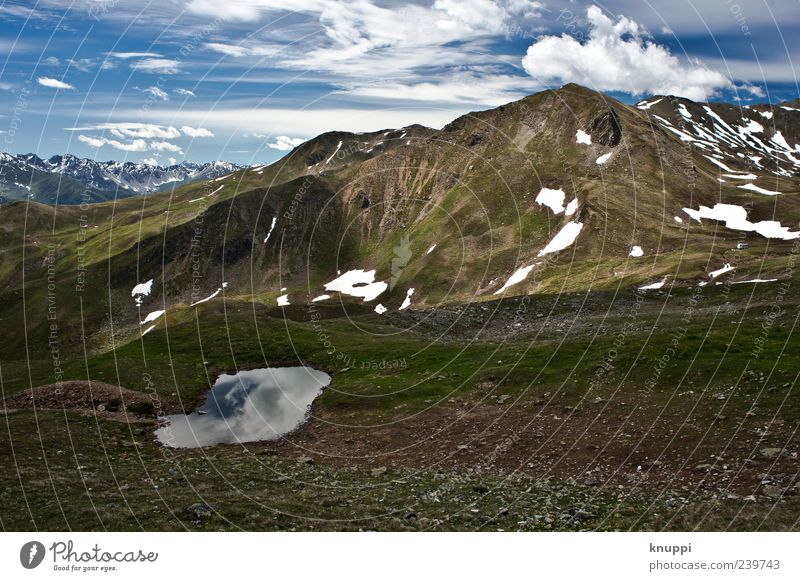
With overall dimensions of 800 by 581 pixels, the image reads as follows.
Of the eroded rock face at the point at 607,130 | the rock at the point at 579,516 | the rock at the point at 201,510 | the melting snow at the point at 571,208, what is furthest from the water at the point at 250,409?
the eroded rock face at the point at 607,130

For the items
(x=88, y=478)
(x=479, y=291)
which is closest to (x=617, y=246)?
(x=479, y=291)

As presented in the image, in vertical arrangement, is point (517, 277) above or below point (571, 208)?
below

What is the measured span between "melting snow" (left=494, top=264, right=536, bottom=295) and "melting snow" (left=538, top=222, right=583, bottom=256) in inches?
400

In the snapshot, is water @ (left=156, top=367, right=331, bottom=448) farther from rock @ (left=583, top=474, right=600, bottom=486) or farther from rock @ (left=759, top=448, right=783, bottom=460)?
rock @ (left=759, top=448, right=783, bottom=460)

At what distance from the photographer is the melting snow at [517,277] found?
138125mm

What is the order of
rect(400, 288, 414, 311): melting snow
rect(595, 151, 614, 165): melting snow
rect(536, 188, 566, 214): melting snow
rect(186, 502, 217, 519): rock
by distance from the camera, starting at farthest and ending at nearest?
1. rect(595, 151, 614, 165): melting snow
2. rect(536, 188, 566, 214): melting snow
3. rect(400, 288, 414, 311): melting snow
4. rect(186, 502, 217, 519): rock

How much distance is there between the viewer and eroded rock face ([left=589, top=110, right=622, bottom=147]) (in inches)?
7480

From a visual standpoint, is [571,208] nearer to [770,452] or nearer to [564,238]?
[564,238]

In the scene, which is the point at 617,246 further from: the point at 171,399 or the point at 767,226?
the point at 171,399

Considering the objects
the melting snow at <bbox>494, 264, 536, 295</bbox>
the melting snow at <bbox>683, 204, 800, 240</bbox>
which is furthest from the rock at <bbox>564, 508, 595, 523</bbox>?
the melting snow at <bbox>683, 204, 800, 240</bbox>

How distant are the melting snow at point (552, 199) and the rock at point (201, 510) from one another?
512 ft

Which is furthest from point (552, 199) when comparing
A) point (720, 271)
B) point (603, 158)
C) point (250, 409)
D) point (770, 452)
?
point (770, 452)

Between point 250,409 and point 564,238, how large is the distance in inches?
4592

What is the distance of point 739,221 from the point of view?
16250cm
